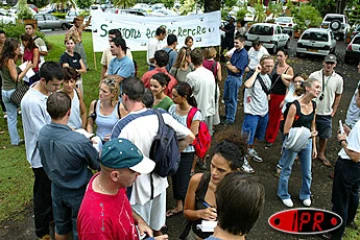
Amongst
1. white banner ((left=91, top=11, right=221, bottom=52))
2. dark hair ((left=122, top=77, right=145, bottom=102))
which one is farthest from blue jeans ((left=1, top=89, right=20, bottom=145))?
dark hair ((left=122, top=77, right=145, bottom=102))

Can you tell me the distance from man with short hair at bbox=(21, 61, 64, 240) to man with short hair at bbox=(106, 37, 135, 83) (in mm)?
1713

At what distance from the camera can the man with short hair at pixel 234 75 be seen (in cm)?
724

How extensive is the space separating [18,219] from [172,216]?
199 centimetres

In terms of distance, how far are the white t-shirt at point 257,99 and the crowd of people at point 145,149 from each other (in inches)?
0.7

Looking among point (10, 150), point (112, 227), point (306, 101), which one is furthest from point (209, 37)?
point (112, 227)

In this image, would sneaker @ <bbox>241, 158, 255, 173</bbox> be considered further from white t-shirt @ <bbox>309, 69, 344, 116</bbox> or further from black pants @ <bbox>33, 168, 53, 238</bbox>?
black pants @ <bbox>33, 168, 53, 238</bbox>

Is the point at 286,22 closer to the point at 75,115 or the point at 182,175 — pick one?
the point at 182,175

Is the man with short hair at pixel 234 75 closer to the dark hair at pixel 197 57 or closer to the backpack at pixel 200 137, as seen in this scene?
the dark hair at pixel 197 57

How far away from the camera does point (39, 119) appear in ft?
11.4

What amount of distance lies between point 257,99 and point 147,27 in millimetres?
4007

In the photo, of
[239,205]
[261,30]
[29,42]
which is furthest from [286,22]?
[239,205]

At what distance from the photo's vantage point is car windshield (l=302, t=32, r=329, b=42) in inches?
621

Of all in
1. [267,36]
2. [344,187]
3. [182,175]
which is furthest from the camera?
[267,36]

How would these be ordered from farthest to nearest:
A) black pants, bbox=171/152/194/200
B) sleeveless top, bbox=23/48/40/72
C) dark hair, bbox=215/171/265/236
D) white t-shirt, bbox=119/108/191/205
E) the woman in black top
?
1. sleeveless top, bbox=23/48/40/72
2. the woman in black top
3. black pants, bbox=171/152/194/200
4. white t-shirt, bbox=119/108/191/205
5. dark hair, bbox=215/171/265/236
